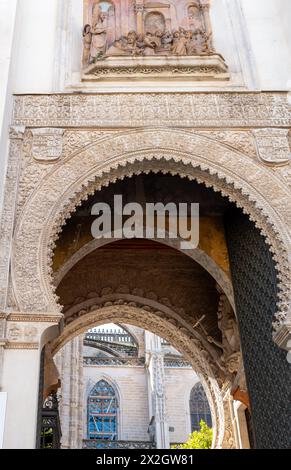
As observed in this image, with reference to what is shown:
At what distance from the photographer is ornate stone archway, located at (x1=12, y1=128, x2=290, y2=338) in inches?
159

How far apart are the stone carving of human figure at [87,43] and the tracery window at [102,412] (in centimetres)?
1295

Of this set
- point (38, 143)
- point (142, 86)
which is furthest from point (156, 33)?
point (38, 143)

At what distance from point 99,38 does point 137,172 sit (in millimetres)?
1555

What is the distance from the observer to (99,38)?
213 inches

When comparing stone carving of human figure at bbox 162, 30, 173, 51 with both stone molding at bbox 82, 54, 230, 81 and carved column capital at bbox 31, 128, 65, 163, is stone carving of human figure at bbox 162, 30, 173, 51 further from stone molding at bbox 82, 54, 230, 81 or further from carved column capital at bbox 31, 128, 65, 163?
carved column capital at bbox 31, 128, 65, 163

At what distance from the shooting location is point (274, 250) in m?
4.25

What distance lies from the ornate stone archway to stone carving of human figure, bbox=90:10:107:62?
40.8 inches

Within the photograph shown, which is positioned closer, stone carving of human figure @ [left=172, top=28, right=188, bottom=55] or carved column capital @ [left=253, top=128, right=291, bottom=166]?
carved column capital @ [left=253, top=128, right=291, bottom=166]

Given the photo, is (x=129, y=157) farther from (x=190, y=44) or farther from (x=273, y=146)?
(x=190, y=44)

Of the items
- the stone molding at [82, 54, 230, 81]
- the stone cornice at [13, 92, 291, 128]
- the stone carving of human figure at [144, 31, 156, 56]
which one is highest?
the stone carving of human figure at [144, 31, 156, 56]

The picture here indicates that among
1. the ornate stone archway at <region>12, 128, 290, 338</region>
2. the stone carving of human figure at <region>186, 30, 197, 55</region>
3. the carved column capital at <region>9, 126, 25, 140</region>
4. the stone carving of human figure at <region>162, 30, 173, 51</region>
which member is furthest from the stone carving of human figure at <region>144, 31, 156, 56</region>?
the carved column capital at <region>9, 126, 25, 140</region>

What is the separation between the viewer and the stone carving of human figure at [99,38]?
530 cm

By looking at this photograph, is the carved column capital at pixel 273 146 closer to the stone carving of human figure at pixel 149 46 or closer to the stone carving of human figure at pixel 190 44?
the stone carving of human figure at pixel 190 44

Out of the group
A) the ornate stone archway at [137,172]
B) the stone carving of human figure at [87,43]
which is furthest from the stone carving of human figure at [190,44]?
the ornate stone archway at [137,172]
